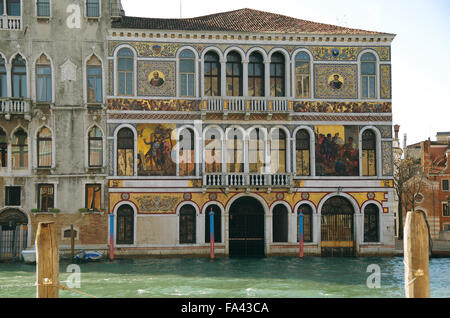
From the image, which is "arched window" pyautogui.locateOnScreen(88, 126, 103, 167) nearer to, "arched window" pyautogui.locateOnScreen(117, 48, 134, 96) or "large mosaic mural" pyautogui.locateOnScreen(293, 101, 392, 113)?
"arched window" pyautogui.locateOnScreen(117, 48, 134, 96)

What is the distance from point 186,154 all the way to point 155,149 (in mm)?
1383

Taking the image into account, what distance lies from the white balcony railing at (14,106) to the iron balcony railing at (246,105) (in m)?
7.75

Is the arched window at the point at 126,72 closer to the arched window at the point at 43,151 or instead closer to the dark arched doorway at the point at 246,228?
the arched window at the point at 43,151

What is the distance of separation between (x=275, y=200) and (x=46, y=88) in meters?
11.3

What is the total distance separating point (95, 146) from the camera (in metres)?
24.8

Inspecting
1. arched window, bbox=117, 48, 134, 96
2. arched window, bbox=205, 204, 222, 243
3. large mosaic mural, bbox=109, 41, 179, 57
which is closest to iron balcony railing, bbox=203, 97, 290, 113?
large mosaic mural, bbox=109, 41, 179, 57

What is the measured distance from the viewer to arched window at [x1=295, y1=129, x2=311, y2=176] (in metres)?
25.2

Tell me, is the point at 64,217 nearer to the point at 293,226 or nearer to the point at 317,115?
the point at 293,226

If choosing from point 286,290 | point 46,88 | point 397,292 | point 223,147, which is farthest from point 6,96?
point 397,292

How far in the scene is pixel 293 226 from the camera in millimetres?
24875

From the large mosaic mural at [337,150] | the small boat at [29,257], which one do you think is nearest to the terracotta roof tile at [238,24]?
the large mosaic mural at [337,150]

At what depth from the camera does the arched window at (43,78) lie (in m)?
24.7

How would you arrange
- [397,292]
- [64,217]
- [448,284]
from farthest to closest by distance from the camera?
1. [64,217]
2. [448,284]
3. [397,292]

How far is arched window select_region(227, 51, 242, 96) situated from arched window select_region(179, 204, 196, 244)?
18.2 feet
